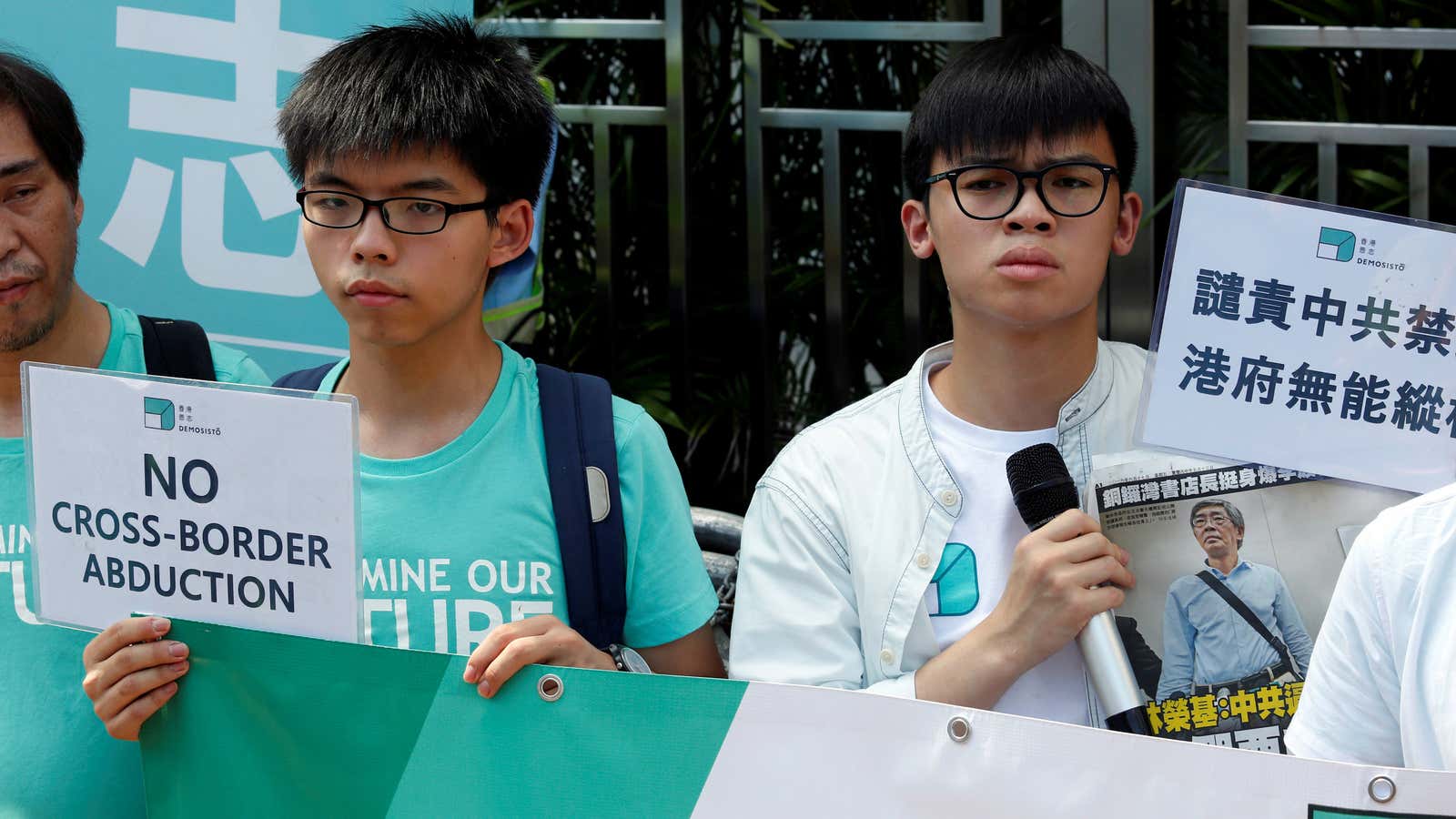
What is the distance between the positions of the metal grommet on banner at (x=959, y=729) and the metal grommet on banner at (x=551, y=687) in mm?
434

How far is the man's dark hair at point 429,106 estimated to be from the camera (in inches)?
79.1

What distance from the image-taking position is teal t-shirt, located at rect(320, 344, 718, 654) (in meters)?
1.96

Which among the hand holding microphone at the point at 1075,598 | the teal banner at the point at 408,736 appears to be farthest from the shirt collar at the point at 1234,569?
the teal banner at the point at 408,736

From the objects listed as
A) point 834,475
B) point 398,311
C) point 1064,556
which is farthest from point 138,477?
point 1064,556

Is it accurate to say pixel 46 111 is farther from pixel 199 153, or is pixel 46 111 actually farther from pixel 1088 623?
pixel 1088 623

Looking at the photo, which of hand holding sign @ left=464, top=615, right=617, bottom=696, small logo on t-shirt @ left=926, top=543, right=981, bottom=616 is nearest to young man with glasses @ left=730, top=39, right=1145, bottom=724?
small logo on t-shirt @ left=926, top=543, right=981, bottom=616

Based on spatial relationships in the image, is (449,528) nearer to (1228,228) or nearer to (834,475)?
(834,475)

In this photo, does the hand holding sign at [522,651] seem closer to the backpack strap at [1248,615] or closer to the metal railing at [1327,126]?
the backpack strap at [1248,615]

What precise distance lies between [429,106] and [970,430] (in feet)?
2.91

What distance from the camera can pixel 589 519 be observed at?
200 cm

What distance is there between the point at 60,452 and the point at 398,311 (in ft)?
1.47

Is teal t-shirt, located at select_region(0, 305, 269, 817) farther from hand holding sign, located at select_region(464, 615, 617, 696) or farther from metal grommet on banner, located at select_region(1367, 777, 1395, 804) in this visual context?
metal grommet on banner, located at select_region(1367, 777, 1395, 804)

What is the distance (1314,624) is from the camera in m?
1.86

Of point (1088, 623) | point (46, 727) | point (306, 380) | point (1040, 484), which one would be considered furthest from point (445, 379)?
point (1088, 623)
